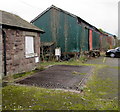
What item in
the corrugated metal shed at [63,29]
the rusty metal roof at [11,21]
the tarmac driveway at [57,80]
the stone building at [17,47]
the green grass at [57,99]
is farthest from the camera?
the corrugated metal shed at [63,29]

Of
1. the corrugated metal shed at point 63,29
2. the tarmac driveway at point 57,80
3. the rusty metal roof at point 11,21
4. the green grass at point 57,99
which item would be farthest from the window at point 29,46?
the corrugated metal shed at point 63,29

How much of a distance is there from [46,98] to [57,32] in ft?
44.8

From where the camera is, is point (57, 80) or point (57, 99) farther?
Result: point (57, 80)

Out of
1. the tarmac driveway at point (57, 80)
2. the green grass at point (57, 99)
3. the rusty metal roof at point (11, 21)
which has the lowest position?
the green grass at point (57, 99)

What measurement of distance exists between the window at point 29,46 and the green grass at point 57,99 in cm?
443

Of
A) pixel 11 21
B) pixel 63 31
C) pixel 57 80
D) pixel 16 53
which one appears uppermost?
pixel 63 31

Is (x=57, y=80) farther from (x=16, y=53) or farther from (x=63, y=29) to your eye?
(x=63, y=29)

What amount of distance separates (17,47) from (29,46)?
4.78 ft

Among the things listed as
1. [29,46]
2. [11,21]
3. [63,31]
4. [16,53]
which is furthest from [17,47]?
[63,31]

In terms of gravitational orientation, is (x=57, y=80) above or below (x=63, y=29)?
below

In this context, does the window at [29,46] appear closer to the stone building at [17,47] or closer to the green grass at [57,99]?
the stone building at [17,47]

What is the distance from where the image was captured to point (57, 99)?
4770 millimetres

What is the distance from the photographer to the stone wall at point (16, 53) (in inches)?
322

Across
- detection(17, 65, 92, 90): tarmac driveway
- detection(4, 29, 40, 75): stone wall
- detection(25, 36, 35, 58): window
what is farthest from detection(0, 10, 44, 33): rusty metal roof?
detection(17, 65, 92, 90): tarmac driveway
